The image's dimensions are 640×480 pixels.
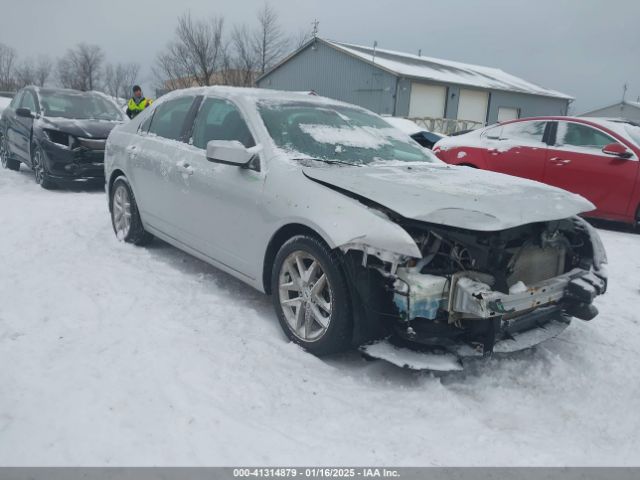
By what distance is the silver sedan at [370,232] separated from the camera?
267 cm

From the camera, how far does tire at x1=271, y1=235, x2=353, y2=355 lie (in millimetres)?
2852

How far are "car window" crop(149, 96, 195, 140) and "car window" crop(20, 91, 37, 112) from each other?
5.14 m

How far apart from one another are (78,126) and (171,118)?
437 cm

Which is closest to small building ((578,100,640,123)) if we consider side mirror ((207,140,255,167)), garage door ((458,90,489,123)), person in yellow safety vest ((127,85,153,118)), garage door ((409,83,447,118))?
garage door ((458,90,489,123))

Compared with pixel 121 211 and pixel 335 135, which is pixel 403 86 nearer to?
pixel 121 211

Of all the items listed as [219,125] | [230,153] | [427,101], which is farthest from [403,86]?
[230,153]

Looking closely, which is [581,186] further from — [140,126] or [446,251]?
[140,126]

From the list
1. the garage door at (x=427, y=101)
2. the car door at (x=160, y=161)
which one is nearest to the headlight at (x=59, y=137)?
the car door at (x=160, y=161)

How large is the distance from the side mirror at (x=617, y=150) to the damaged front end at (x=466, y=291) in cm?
419

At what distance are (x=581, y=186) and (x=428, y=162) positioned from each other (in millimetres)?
3761

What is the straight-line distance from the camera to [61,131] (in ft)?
26.2

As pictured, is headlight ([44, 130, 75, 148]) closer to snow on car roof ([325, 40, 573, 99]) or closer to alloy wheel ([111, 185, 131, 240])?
alloy wheel ([111, 185, 131, 240])

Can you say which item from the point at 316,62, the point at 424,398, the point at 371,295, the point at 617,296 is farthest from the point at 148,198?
the point at 316,62

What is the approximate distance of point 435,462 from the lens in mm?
2293
